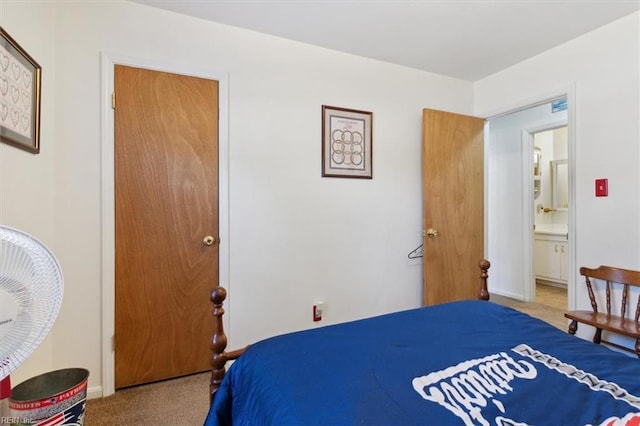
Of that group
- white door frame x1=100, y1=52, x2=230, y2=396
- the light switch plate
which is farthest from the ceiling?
the light switch plate

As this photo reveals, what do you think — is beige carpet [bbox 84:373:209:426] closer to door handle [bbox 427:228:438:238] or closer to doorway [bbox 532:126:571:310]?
door handle [bbox 427:228:438:238]

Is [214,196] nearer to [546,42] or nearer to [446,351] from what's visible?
[446,351]

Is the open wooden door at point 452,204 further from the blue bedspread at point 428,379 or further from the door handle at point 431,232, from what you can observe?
the blue bedspread at point 428,379

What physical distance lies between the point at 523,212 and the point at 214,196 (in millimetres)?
3552

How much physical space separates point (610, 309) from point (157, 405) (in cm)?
303

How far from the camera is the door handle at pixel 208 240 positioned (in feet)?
7.07

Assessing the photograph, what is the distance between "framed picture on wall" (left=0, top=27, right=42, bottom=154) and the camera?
4.28 feet

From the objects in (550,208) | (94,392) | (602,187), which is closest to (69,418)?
(94,392)

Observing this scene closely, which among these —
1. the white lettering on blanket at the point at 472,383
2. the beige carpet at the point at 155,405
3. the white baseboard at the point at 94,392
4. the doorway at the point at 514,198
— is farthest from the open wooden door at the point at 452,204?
the white baseboard at the point at 94,392

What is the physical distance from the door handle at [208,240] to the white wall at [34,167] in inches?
32.2

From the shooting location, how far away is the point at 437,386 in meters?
0.91

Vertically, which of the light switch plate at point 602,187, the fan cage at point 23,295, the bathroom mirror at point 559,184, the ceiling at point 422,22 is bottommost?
the fan cage at point 23,295

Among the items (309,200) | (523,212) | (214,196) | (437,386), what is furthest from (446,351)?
(523,212)

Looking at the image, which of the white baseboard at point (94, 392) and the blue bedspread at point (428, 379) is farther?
the white baseboard at point (94, 392)
